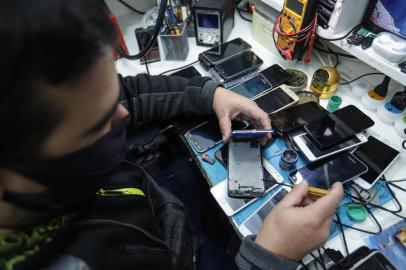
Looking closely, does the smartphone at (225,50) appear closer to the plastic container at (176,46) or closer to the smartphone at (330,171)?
the plastic container at (176,46)

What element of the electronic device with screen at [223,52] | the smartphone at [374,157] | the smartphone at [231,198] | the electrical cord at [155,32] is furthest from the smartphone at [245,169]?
the electrical cord at [155,32]

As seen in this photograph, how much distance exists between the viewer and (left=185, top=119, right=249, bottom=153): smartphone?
806 millimetres

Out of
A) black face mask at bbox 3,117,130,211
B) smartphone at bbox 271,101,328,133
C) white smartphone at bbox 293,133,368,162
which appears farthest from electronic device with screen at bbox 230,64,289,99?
black face mask at bbox 3,117,130,211

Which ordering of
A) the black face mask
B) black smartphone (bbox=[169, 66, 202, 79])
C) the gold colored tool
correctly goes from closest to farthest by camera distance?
the black face mask, the gold colored tool, black smartphone (bbox=[169, 66, 202, 79])

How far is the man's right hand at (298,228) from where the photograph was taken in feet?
1.86

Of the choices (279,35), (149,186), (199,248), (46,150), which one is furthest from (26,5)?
(279,35)

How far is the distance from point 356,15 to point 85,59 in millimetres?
855

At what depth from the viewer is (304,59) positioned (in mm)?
1028

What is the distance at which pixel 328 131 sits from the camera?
76 centimetres

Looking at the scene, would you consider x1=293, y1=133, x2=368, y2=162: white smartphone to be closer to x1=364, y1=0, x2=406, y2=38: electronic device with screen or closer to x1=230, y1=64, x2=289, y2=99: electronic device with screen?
x1=230, y1=64, x2=289, y2=99: electronic device with screen

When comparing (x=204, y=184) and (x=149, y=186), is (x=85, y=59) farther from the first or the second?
(x=204, y=184)

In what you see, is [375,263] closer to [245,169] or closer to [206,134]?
[245,169]

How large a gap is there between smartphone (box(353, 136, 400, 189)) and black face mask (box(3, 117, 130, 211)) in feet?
2.01

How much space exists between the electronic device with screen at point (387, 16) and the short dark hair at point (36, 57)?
834 mm
